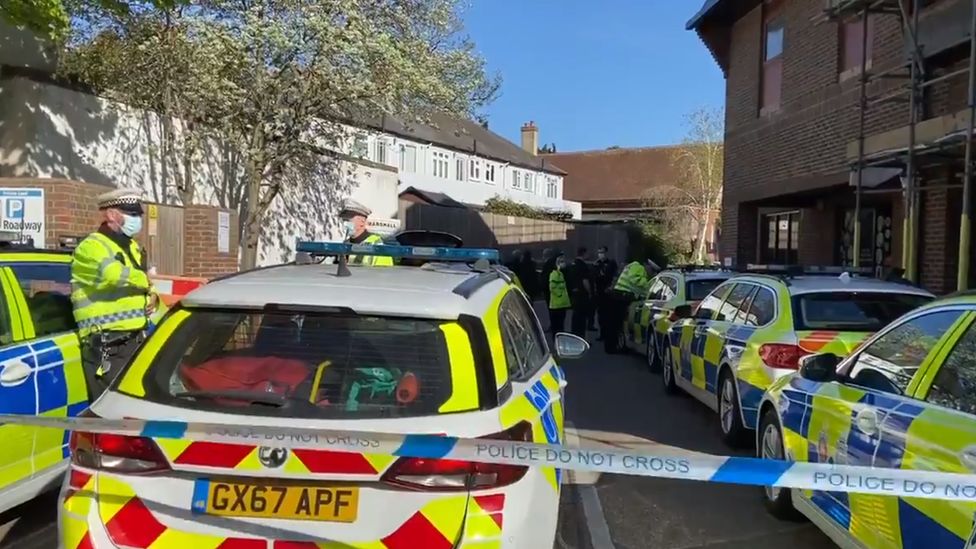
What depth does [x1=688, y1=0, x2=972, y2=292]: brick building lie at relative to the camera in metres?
10.6

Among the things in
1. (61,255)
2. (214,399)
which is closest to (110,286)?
(61,255)

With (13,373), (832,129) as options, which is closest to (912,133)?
(832,129)

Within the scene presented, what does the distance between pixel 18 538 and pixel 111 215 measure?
2.00 meters

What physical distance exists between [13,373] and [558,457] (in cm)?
292

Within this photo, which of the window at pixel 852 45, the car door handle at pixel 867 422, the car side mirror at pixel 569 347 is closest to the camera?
the car door handle at pixel 867 422

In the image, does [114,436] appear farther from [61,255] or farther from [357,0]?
[357,0]

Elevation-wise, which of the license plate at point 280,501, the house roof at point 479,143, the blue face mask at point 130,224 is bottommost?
the license plate at point 280,501

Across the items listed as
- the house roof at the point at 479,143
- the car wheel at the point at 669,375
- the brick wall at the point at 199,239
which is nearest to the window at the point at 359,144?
the brick wall at the point at 199,239

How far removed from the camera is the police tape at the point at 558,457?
2.75m

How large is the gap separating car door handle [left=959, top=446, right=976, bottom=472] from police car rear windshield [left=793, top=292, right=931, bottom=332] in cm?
383

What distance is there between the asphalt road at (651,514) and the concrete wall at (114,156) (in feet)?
26.7

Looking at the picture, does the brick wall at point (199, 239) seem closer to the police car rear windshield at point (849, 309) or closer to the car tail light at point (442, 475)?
the police car rear windshield at point (849, 309)

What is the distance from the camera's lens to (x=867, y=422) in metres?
3.77

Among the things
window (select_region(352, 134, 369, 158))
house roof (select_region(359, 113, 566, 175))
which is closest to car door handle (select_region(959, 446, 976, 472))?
window (select_region(352, 134, 369, 158))
